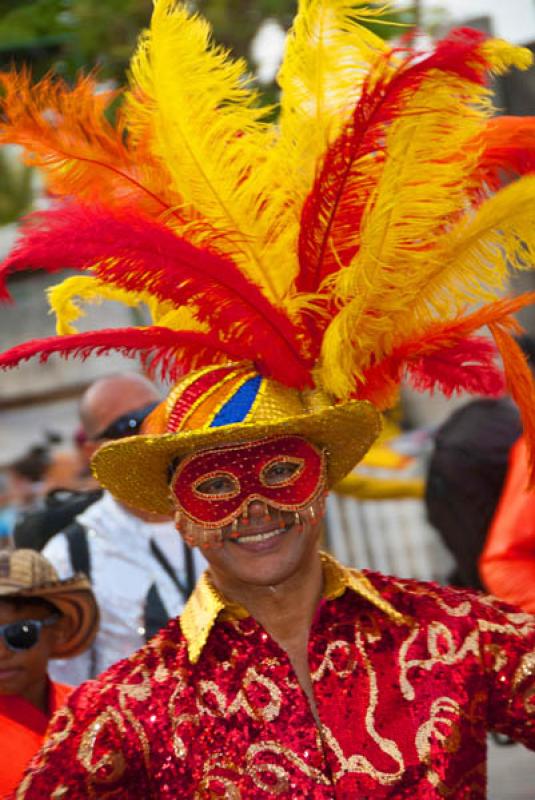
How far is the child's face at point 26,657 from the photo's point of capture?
3584 millimetres

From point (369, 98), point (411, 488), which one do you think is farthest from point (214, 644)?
point (411, 488)

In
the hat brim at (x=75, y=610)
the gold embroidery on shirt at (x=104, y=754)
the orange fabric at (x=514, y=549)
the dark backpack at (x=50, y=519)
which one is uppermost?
the gold embroidery on shirt at (x=104, y=754)

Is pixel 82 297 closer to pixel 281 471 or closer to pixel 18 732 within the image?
pixel 281 471

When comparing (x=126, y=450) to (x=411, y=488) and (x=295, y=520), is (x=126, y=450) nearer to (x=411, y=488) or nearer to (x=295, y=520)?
(x=295, y=520)

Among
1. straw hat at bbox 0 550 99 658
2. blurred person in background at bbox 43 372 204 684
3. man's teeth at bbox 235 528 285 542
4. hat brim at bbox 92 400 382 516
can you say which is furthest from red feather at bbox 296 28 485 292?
blurred person in background at bbox 43 372 204 684

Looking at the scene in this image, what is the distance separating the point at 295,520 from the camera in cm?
284

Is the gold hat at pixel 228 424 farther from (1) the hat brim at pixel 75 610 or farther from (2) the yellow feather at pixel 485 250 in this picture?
(1) the hat brim at pixel 75 610

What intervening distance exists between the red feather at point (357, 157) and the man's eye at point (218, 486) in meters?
0.51

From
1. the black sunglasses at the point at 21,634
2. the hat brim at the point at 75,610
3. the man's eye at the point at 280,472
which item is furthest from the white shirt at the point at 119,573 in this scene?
the man's eye at the point at 280,472

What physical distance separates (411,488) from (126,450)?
5.85 meters

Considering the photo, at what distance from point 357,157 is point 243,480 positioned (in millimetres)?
808

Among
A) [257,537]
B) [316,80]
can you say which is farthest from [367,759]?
[316,80]

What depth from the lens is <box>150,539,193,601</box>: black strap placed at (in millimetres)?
4617

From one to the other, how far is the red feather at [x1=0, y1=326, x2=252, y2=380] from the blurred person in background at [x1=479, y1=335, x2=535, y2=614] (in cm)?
142
